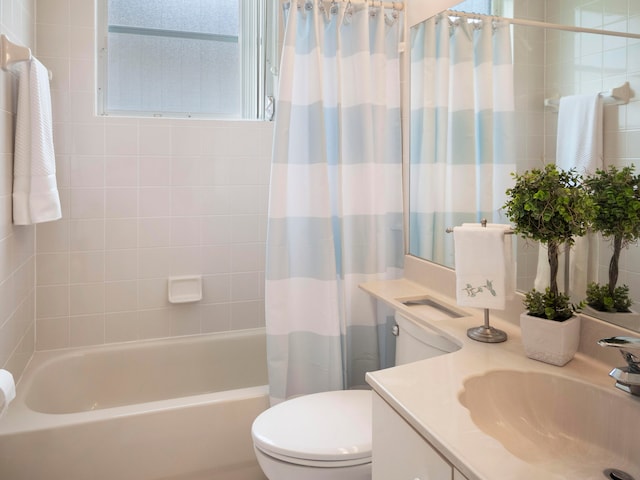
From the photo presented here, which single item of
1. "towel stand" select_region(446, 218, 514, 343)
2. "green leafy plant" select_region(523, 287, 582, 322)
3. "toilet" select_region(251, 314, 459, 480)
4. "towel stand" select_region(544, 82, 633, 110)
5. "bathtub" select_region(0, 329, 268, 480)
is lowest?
"bathtub" select_region(0, 329, 268, 480)

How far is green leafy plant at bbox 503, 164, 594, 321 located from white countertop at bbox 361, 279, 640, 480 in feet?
0.42

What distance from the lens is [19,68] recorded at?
5.41 ft

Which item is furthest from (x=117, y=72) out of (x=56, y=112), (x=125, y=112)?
(x=56, y=112)

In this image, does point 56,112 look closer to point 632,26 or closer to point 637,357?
point 632,26

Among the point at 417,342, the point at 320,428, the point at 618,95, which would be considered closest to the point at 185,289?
the point at 320,428

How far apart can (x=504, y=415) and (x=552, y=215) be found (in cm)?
45

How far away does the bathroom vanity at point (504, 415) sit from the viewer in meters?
0.77

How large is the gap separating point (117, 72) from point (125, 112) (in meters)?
0.20

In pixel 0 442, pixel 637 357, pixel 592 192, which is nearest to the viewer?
pixel 637 357

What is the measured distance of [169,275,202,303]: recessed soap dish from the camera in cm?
230

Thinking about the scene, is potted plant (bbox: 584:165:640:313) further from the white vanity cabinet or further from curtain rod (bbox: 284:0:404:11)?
curtain rod (bbox: 284:0:404:11)

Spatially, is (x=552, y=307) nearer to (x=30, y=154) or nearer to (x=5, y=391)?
(x=5, y=391)

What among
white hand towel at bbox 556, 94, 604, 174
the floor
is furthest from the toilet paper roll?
white hand towel at bbox 556, 94, 604, 174

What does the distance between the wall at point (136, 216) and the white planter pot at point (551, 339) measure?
1.63 meters
